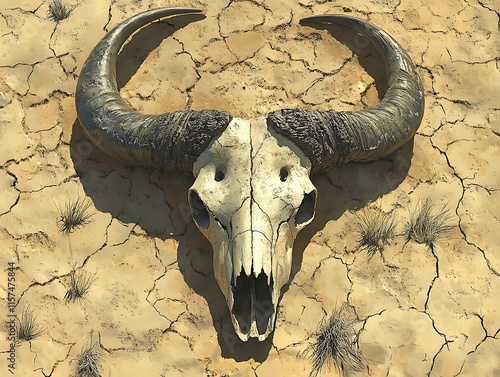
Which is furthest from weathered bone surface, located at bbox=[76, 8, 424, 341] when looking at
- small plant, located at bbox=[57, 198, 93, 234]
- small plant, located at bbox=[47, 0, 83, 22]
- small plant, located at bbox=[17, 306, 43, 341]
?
small plant, located at bbox=[17, 306, 43, 341]

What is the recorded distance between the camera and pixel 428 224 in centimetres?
482

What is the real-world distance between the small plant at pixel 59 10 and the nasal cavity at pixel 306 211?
2.91 meters

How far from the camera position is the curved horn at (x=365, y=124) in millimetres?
4414

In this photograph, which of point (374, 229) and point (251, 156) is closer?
point (251, 156)

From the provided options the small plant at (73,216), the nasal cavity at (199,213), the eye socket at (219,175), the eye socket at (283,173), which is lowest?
the small plant at (73,216)

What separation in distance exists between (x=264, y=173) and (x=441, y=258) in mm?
1537

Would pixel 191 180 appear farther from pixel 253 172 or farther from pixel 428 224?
pixel 428 224

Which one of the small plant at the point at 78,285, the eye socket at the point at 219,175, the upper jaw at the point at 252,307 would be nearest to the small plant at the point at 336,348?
the upper jaw at the point at 252,307

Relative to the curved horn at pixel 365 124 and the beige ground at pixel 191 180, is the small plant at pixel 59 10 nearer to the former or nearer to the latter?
the beige ground at pixel 191 180

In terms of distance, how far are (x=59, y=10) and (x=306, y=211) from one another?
3007 mm

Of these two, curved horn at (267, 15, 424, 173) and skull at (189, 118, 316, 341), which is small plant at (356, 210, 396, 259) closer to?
curved horn at (267, 15, 424, 173)

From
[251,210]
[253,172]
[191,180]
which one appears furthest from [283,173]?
[191,180]

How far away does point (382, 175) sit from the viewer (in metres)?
5.04

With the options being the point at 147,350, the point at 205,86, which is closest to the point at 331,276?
the point at 147,350
